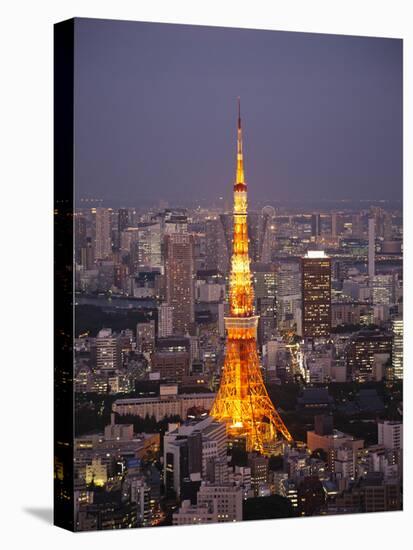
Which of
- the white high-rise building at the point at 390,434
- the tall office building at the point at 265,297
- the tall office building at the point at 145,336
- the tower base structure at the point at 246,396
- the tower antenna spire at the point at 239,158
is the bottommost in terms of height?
the white high-rise building at the point at 390,434

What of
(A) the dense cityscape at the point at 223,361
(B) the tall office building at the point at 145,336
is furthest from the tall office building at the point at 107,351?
(B) the tall office building at the point at 145,336

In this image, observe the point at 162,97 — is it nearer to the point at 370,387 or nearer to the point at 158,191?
the point at 158,191

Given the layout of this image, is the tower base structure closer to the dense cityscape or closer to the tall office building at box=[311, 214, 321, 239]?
the dense cityscape

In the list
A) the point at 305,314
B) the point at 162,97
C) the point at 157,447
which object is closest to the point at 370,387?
the point at 305,314

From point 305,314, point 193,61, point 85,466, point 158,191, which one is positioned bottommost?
point 85,466

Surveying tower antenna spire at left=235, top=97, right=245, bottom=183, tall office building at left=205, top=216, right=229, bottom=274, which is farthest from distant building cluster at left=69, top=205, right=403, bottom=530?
tower antenna spire at left=235, top=97, right=245, bottom=183

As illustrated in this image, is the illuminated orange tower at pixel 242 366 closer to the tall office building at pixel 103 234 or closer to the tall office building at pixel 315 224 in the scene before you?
the tall office building at pixel 315 224
